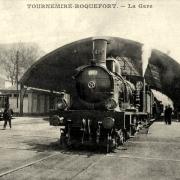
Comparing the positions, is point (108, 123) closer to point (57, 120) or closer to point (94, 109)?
point (94, 109)

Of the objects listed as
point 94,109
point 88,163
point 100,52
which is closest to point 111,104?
point 94,109

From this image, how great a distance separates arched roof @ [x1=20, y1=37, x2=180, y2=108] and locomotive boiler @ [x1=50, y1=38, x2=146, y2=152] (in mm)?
16106

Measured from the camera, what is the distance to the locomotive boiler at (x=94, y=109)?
9445 mm

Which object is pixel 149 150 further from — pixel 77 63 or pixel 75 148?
pixel 77 63

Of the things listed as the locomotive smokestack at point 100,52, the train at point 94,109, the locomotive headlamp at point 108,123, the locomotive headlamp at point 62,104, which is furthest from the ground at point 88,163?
the locomotive smokestack at point 100,52

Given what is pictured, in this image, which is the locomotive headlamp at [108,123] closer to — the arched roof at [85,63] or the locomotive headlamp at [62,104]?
the locomotive headlamp at [62,104]

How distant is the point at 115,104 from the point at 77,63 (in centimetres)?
2136

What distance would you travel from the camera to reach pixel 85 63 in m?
30.3

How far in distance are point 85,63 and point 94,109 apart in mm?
20389

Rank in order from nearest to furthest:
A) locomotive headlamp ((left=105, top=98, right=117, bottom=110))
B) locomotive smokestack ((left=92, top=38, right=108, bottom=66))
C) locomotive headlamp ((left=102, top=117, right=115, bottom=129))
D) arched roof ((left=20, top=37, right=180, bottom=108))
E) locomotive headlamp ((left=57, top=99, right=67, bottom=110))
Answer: locomotive headlamp ((left=102, top=117, right=115, bottom=129)) < locomotive headlamp ((left=105, top=98, right=117, bottom=110)) < locomotive headlamp ((left=57, top=99, right=67, bottom=110)) < locomotive smokestack ((left=92, top=38, right=108, bottom=66)) < arched roof ((left=20, top=37, right=180, bottom=108))

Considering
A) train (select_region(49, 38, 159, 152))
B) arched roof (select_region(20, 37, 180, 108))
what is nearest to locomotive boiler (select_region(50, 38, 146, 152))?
train (select_region(49, 38, 159, 152))

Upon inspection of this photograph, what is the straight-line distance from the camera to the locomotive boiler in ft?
31.0

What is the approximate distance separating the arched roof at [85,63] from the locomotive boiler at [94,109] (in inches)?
634

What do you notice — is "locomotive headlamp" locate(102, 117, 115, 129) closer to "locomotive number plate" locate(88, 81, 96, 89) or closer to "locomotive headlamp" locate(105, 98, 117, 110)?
"locomotive headlamp" locate(105, 98, 117, 110)
